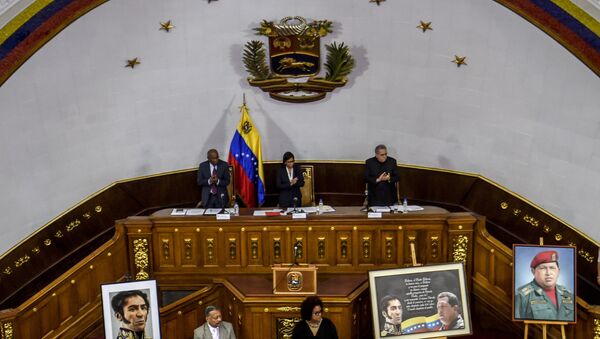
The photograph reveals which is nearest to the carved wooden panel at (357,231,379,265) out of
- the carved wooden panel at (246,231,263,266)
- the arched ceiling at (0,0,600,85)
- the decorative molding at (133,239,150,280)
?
the carved wooden panel at (246,231,263,266)

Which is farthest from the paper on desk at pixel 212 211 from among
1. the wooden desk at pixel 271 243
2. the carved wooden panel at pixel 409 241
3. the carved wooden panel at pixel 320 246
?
the carved wooden panel at pixel 409 241

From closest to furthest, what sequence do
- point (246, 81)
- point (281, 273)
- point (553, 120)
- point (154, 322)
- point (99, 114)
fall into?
point (154, 322), point (281, 273), point (553, 120), point (99, 114), point (246, 81)

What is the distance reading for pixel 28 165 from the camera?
9.35 metres

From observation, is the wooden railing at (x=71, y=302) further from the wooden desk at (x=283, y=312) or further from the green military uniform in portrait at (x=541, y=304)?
the green military uniform in portrait at (x=541, y=304)

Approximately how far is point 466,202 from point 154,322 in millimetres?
5064

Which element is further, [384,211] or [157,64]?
[157,64]

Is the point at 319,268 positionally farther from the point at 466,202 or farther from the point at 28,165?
the point at 28,165

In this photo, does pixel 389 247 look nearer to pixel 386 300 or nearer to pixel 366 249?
pixel 366 249

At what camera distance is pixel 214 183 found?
31.6 ft

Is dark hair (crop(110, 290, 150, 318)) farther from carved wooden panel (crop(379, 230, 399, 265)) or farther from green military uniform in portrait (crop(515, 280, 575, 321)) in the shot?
green military uniform in portrait (crop(515, 280, 575, 321))

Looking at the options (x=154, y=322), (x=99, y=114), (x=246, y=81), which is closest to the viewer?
(x=154, y=322)

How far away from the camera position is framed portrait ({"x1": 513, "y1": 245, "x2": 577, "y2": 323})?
7574 mm

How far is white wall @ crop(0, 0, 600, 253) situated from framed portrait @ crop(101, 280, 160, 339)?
2.56 m

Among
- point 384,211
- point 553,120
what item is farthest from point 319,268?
point 553,120
